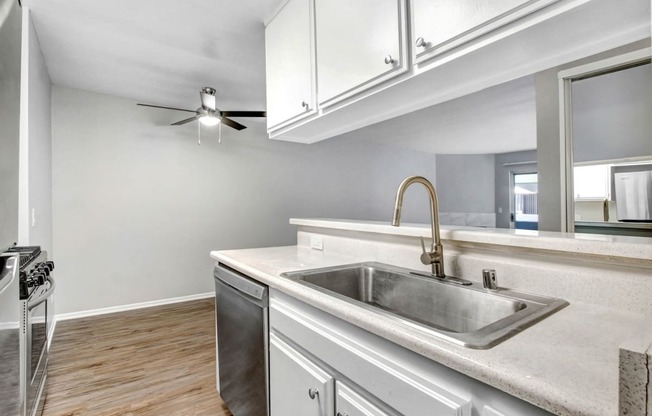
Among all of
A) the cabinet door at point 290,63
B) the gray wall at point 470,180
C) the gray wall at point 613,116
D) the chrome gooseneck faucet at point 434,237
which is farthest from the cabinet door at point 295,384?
the gray wall at point 470,180

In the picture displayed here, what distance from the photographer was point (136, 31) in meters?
2.35

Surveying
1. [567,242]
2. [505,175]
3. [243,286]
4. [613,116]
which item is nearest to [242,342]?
[243,286]

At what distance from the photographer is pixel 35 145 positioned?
230cm

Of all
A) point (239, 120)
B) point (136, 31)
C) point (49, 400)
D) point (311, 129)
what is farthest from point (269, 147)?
point (49, 400)

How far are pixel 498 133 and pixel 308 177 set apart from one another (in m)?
3.16

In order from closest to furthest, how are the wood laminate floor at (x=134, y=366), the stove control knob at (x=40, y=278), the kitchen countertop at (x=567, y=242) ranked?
1. the kitchen countertop at (x=567, y=242)
2. the stove control knob at (x=40, y=278)
3. the wood laminate floor at (x=134, y=366)

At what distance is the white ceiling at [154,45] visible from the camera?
209cm

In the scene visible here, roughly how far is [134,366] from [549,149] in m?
3.47

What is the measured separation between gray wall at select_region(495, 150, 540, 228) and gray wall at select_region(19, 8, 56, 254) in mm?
7831

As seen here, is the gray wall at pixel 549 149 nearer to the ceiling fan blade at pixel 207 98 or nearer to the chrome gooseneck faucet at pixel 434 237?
the chrome gooseneck faucet at pixel 434 237

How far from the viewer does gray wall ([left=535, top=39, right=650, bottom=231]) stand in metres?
2.32

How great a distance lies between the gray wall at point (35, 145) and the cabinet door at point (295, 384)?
1.81 metres

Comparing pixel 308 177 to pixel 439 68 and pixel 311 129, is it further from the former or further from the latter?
pixel 439 68

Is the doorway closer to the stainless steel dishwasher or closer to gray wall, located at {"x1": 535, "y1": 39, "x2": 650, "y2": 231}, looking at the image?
gray wall, located at {"x1": 535, "y1": 39, "x2": 650, "y2": 231}
